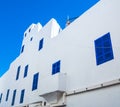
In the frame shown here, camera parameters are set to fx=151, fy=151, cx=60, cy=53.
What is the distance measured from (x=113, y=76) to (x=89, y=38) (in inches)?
114

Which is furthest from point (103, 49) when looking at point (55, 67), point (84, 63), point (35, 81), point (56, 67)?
point (35, 81)

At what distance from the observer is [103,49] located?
25.5 feet

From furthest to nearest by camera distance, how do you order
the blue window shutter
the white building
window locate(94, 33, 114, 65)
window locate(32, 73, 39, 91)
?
window locate(32, 73, 39, 91) < the blue window shutter < window locate(94, 33, 114, 65) < the white building

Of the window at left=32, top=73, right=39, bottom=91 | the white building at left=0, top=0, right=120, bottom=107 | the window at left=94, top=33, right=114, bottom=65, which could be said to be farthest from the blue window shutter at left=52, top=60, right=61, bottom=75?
the window at left=94, top=33, right=114, bottom=65

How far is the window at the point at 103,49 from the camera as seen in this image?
24.1 ft

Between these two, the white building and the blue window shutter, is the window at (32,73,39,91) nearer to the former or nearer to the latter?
the white building

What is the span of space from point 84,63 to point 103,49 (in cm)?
137

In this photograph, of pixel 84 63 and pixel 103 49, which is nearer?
pixel 103 49

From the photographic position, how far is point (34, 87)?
42.6ft

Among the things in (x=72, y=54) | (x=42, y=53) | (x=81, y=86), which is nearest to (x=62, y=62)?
(x=72, y=54)

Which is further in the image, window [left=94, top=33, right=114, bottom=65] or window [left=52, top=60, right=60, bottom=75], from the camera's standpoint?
window [left=52, top=60, right=60, bottom=75]

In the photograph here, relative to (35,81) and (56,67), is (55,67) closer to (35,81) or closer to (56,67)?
(56,67)

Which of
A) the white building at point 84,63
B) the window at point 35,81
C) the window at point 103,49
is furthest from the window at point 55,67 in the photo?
the window at point 103,49

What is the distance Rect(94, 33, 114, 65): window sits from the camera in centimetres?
736
